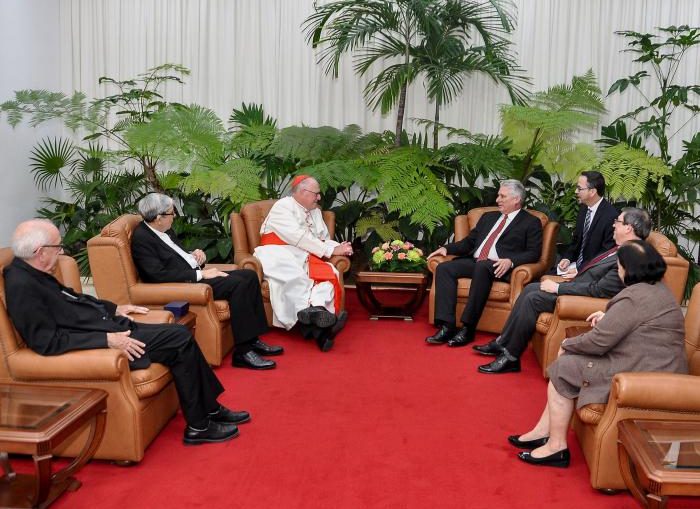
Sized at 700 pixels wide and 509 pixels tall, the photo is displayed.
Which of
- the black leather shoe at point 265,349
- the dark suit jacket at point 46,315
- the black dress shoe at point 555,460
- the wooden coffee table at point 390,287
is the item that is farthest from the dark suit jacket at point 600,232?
the dark suit jacket at point 46,315

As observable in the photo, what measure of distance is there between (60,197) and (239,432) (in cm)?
520

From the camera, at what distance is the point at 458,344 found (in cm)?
514

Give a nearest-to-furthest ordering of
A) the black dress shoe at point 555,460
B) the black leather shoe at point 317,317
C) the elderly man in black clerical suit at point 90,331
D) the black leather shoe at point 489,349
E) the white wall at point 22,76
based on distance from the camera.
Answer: the elderly man in black clerical suit at point 90,331
the black dress shoe at point 555,460
the black leather shoe at point 489,349
the black leather shoe at point 317,317
the white wall at point 22,76

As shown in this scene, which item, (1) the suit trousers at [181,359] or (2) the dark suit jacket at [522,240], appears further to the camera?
(2) the dark suit jacket at [522,240]

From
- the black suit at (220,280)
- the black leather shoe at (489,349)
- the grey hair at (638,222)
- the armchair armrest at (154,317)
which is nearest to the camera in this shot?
the armchair armrest at (154,317)

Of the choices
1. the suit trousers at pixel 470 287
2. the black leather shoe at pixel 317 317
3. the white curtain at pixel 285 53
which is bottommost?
the black leather shoe at pixel 317 317

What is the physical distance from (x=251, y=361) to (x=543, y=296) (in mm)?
1933

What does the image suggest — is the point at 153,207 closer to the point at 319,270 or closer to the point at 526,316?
the point at 319,270

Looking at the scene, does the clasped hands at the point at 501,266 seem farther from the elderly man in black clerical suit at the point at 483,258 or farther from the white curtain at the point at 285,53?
the white curtain at the point at 285,53

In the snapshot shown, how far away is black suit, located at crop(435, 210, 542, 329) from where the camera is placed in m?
5.17

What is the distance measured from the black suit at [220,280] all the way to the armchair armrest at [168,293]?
109 millimetres

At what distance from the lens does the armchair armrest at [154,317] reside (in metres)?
3.83

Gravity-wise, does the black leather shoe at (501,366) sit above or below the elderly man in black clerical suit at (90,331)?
below

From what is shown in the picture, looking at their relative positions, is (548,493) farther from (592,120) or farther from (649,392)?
(592,120)
